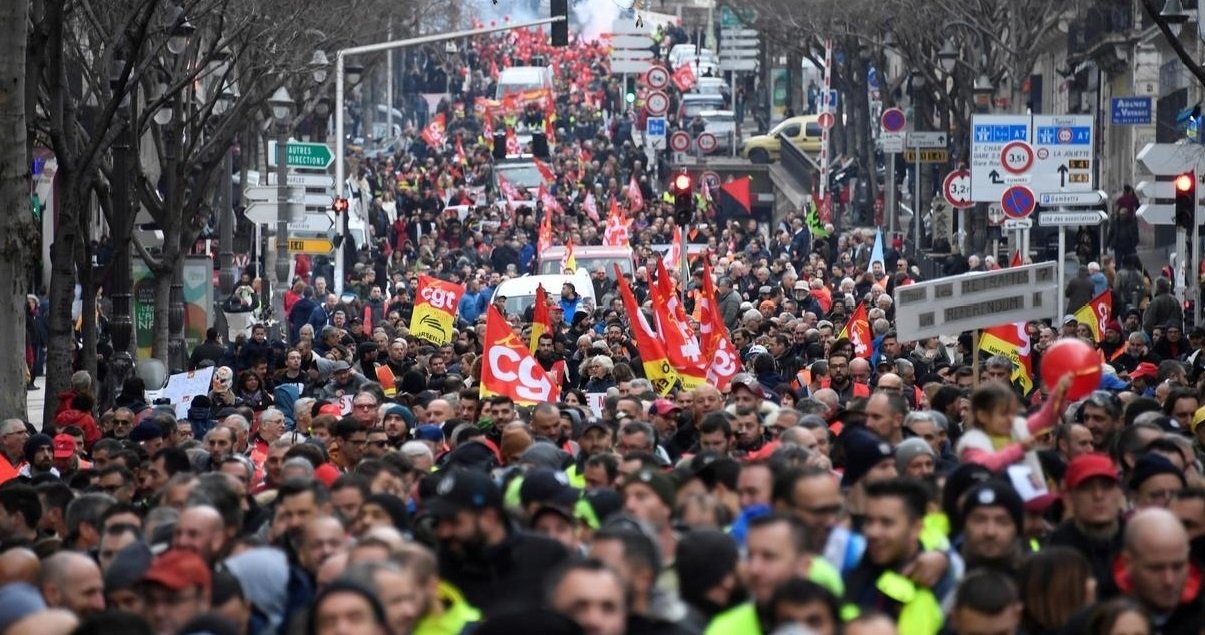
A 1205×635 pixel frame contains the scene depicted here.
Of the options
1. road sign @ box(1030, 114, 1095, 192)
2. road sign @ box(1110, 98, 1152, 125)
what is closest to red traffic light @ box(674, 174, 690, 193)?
road sign @ box(1030, 114, 1095, 192)

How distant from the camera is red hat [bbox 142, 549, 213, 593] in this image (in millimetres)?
8352

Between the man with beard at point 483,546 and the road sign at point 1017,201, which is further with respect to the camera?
the road sign at point 1017,201

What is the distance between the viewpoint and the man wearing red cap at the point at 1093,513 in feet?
31.1

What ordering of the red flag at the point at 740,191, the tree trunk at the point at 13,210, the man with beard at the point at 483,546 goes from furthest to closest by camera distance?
the red flag at the point at 740,191
the tree trunk at the point at 13,210
the man with beard at the point at 483,546

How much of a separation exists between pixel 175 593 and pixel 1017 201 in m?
18.6

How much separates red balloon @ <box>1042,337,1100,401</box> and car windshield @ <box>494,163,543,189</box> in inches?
2005

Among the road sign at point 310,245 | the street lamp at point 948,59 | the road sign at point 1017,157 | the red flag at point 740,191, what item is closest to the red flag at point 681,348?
the road sign at point 1017,157

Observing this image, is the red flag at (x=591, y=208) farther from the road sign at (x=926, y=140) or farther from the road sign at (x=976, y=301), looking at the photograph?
the road sign at (x=976, y=301)

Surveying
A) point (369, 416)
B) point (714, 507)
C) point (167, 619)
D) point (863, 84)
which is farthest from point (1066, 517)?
point (863, 84)

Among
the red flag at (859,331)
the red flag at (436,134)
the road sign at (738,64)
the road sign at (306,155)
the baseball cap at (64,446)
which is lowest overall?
the baseball cap at (64,446)

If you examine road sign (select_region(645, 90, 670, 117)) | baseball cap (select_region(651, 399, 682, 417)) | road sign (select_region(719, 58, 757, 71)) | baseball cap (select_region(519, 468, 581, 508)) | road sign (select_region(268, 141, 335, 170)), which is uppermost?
road sign (select_region(719, 58, 757, 71))

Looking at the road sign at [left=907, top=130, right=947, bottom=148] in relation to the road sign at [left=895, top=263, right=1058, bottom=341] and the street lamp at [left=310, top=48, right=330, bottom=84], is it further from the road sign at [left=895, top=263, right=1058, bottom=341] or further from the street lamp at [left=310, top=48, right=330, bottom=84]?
the road sign at [left=895, top=263, right=1058, bottom=341]

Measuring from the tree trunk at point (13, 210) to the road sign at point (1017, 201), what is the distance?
34.4ft

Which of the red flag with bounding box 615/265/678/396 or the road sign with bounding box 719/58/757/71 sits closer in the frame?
the red flag with bounding box 615/265/678/396
